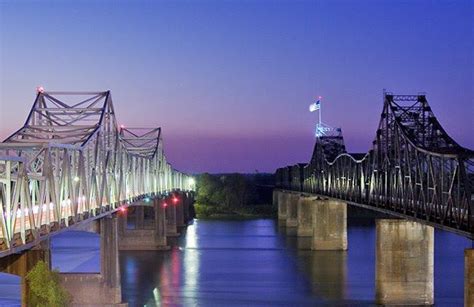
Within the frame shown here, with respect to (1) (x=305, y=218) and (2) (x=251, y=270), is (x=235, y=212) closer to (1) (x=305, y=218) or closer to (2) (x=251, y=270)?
(1) (x=305, y=218)

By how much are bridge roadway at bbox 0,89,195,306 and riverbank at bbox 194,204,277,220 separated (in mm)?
68926

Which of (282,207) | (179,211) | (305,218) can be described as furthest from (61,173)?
(282,207)

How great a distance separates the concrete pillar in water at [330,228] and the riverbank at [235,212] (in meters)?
64.3

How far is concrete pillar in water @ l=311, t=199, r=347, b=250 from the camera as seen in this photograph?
8700cm

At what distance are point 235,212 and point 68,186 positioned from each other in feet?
427

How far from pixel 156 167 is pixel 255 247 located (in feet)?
44.0

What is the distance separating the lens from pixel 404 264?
4953 cm

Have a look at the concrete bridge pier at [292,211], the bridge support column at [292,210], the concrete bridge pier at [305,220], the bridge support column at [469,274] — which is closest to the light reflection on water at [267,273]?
the concrete bridge pier at [305,220]

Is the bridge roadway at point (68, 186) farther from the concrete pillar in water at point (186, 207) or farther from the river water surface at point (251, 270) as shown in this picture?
the concrete pillar in water at point (186, 207)

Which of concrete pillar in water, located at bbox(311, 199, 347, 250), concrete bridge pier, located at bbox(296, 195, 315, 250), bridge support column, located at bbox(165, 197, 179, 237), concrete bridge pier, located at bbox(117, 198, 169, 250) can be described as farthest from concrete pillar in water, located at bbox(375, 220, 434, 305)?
bridge support column, located at bbox(165, 197, 179, 237)

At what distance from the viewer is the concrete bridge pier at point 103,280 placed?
44697 millimetres

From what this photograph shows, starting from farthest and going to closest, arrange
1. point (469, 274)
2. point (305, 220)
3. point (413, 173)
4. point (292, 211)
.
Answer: point (292, 211)
point (305, 220)
point (413, 173)
point (469, 274)

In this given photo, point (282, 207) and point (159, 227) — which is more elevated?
point (159, 227)

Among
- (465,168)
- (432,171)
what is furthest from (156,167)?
(465,168)
